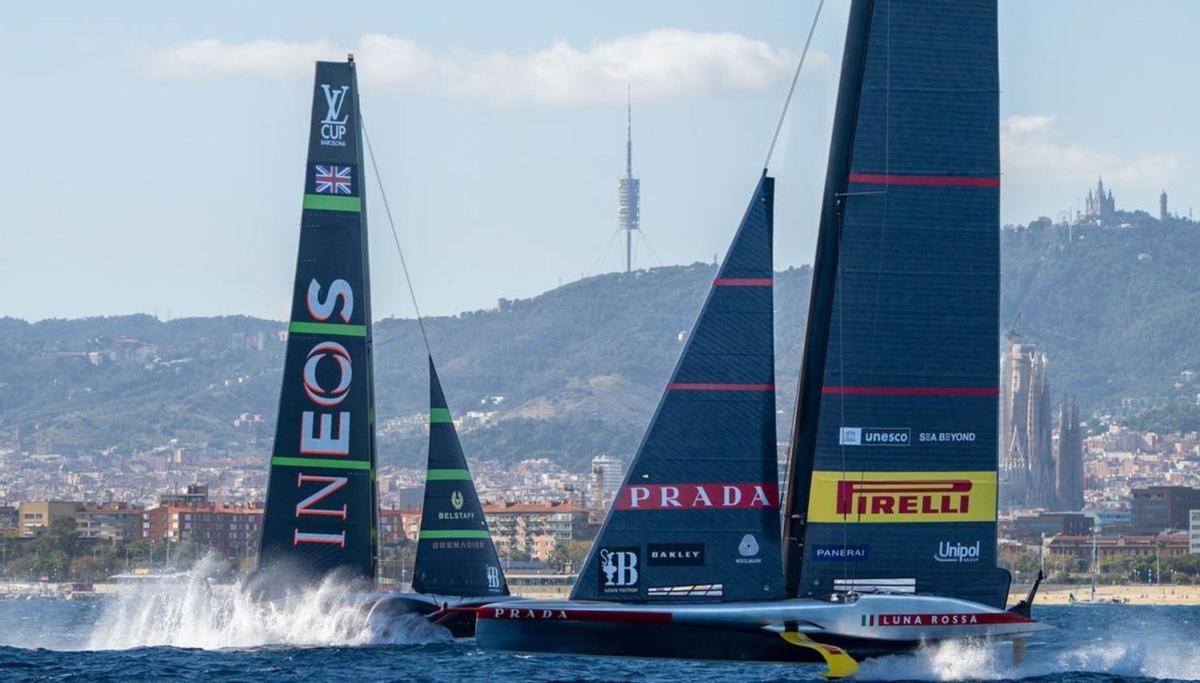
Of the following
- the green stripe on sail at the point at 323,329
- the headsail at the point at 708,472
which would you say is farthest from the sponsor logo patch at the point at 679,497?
the green stripe on sail at the point at 323,329

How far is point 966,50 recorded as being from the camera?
23406 mm

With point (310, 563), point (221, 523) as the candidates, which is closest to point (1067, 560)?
point (221, 523)

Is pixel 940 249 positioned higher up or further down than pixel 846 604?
higher up

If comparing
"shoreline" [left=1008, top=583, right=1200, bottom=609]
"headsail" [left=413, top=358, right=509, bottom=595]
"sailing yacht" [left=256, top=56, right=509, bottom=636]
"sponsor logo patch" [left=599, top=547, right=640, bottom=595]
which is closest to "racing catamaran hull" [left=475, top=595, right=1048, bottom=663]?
"sponsor logo patch" [left=599, top=547, right=640, bottom=595]

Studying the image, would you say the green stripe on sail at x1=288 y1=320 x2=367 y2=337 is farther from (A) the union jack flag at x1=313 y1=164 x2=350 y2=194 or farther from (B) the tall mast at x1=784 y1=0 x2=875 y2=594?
(B) the tall mast at x1=784 y1=0 x2=875 y2=594

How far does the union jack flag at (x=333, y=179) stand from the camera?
3212cm

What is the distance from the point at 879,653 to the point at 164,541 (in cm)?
12249

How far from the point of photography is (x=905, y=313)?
23.4 metres

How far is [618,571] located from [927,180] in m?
4.97

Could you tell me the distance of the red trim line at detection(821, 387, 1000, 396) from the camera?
23391mm

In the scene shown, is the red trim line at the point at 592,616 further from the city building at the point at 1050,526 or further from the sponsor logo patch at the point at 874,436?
the city building at the point at 1050,526

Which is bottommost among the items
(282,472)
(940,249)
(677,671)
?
(677,671)

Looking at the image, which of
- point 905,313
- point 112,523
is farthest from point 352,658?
point 112,523

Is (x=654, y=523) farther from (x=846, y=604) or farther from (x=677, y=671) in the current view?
(x=677, y=671)
